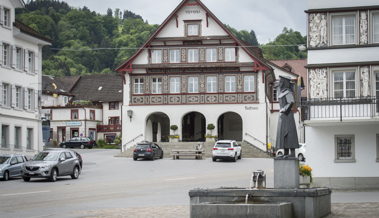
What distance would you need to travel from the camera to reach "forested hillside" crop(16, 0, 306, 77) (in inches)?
5002

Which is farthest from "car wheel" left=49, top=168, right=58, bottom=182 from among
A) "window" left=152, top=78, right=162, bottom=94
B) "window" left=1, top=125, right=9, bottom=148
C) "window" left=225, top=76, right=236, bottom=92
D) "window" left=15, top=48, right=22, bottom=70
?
"window" left=225, top=76, right=236, bottom=92

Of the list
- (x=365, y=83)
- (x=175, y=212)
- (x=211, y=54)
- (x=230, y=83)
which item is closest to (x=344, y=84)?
(x=365, y=83)

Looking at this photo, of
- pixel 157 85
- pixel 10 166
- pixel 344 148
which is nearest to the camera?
pixel 344 148

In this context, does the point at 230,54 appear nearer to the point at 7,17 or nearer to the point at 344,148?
the point at 7,17

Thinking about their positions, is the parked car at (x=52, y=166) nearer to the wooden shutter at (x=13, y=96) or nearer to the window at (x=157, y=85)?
the wooden shutter at (x=13, y=96)

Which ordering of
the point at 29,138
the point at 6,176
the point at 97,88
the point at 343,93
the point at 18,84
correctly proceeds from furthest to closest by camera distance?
the point at 97,88, the point at 29,138, the point at 18,84, the point at 6,176, the point at 343,93

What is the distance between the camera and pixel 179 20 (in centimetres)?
5272

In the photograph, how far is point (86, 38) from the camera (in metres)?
146

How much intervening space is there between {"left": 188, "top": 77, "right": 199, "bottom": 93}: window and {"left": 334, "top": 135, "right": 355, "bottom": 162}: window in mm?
27686

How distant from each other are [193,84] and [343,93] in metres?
27.3

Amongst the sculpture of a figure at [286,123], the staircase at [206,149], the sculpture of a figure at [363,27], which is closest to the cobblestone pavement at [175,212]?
the sculpture of a figure at [286,123]

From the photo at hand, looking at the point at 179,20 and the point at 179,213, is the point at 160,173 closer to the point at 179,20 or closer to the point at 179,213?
the point at 179,213

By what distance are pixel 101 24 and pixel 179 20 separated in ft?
349

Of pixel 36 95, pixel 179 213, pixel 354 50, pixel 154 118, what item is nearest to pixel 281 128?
pixel 179 213
